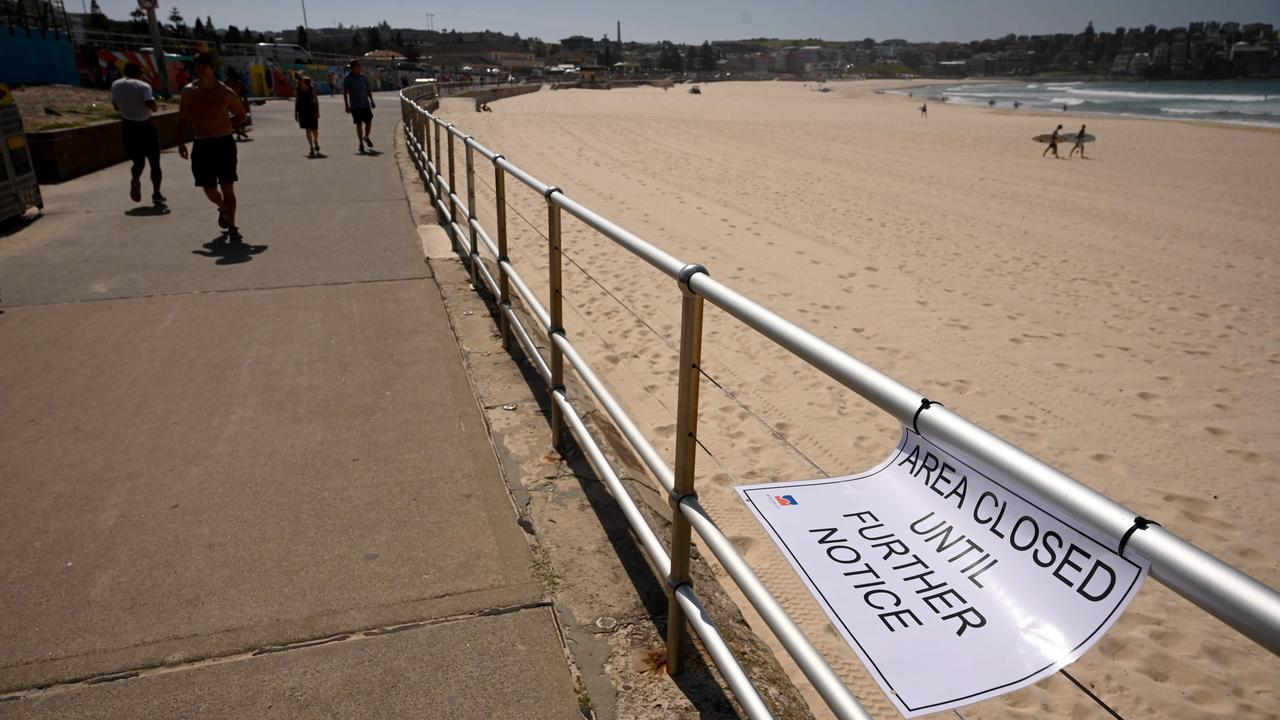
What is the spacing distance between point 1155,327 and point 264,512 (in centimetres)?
792

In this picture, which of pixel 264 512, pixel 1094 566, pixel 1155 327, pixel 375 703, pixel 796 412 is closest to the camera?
pixel 1094 566

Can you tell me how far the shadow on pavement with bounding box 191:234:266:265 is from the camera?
6965 mm

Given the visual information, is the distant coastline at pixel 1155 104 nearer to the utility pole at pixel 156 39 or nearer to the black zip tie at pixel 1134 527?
the utility pole at pixel 156 39

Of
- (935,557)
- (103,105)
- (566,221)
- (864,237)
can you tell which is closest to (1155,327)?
(864,237)

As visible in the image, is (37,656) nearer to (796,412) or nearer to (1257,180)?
(796,412)

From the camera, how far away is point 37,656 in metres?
2.40

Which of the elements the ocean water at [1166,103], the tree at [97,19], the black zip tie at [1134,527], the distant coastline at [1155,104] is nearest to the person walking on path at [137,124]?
the black zip tie at [1134,527]

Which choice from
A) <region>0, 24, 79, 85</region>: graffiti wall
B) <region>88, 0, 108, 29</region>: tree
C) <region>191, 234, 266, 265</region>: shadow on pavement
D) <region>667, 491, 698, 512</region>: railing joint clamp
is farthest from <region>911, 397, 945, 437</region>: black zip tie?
<region>88, 0, 108, 29</region>: tree

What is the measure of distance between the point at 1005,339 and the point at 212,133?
7.56 meters

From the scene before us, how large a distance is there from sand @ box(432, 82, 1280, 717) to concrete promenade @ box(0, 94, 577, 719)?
1.12 m

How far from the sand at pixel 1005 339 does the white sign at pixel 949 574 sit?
543 millimetres

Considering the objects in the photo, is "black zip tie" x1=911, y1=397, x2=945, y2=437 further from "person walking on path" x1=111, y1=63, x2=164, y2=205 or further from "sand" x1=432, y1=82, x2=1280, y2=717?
"person walking on path" x1=111, y1=63, x2=164, y2=205

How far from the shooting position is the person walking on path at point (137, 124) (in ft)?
29.4

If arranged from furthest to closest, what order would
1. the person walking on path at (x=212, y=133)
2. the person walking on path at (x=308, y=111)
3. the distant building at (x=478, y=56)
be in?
the distant building at (x=478, y=56)
the person walking on path at (x=308, y=111)
the person walking on path at (x=212, y=133)
